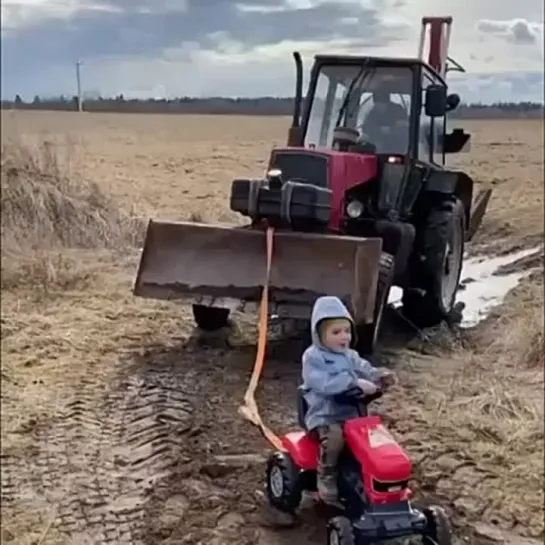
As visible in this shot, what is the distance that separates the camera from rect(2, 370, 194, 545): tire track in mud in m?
1.53

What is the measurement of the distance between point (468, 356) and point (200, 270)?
53 cm

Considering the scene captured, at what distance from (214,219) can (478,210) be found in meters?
0.41

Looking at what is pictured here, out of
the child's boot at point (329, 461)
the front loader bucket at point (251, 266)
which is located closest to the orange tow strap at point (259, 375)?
the front loader bucket at point (251, 266)

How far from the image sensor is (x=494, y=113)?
1.18m

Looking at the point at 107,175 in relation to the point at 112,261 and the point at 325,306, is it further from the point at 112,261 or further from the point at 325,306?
the point at 325,306

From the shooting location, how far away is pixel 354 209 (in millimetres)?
1559

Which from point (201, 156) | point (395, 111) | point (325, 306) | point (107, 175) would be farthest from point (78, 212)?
point (325, 306)

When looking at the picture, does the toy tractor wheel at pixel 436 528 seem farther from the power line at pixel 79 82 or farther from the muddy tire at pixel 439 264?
the power line at pixel 79 82

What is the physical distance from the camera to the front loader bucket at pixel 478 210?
1.39 m

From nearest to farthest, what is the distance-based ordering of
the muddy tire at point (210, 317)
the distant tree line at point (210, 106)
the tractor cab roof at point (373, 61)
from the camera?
the distant tree line at point (210, 106) < the tractor cab roof at point (373, 61) < the muddy tire at point (210, 317)

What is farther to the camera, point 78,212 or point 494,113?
point 78,212

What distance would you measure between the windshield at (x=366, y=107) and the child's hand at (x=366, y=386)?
0.39 metres

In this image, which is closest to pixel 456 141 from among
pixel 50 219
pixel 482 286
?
pixel 482 286

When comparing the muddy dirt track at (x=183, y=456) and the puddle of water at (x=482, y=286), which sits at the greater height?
the puddle of water at (x=482, y=286)
